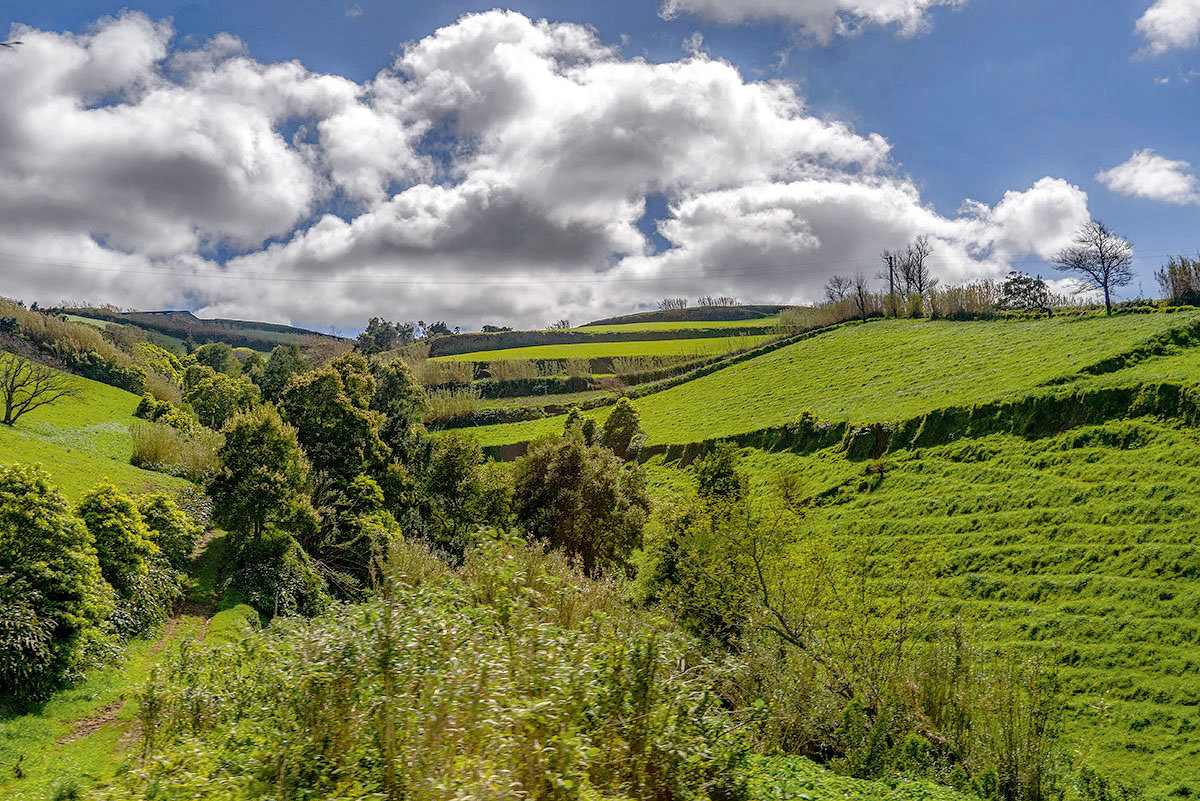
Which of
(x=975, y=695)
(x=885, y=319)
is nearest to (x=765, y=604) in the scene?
(x=975, y=695)

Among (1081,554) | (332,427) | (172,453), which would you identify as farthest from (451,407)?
(1081,554)

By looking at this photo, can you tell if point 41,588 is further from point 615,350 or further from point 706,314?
point 706,314

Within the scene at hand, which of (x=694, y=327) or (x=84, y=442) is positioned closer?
(x=84, y=442)

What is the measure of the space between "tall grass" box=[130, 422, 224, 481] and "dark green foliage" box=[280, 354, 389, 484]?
414 inches

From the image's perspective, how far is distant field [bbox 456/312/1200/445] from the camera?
110ft

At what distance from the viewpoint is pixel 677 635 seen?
7398mm

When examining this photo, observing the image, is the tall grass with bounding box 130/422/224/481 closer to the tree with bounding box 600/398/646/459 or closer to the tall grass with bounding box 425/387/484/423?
the tree with bounding box 600/398/646/459

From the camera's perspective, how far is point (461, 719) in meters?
5.28

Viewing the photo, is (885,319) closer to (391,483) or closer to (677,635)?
(391,483)

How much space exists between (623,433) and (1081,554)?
104ft

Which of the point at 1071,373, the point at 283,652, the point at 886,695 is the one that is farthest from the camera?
the point at 1071,373

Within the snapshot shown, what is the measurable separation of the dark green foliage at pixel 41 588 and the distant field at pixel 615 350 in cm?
7949

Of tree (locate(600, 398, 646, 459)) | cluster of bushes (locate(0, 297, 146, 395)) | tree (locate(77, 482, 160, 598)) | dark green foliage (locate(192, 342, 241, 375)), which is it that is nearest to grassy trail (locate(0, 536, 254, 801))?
tree (locate(77, 482, 160, 598))

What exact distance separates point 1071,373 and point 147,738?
119ft
